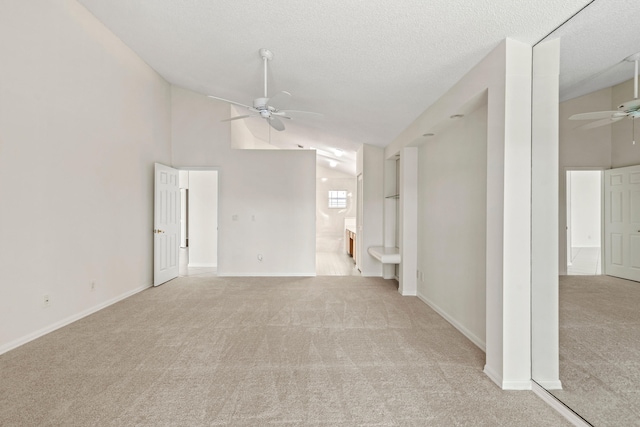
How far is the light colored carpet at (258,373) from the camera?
1802 millimetres

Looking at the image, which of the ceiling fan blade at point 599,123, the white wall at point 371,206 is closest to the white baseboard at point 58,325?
the white wall at point 371,206

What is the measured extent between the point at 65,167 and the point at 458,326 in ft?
14.6

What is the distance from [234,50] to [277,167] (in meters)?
2.60

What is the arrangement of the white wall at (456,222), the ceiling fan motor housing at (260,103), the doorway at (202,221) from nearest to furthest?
1. the white wall at (456,222)
2. the ceiling fan motor housing at (260,103)
3. the doorway at (202,221)

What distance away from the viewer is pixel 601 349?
1655 mm

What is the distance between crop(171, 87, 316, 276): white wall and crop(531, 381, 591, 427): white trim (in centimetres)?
412

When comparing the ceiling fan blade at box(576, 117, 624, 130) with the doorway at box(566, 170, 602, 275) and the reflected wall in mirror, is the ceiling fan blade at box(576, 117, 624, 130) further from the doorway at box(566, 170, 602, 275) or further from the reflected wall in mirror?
the doorway at box(566, 170, 602, 275)

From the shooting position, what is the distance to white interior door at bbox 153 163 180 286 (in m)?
4.95

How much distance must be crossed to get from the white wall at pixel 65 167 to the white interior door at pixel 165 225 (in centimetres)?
27

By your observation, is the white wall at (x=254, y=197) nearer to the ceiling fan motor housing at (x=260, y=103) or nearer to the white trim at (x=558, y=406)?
the ceiling fan motor housing at (x=260, y=103)

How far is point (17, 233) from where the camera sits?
Result: 106 inches

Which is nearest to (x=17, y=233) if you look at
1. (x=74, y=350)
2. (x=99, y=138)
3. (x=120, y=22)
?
(x=74, y=350)

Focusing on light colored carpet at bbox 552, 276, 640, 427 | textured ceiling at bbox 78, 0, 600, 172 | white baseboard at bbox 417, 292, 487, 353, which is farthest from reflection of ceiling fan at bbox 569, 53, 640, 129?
white baseboard at bbox 417, 292, 487, 353

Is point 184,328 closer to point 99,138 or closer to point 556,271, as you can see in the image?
point 99,138
